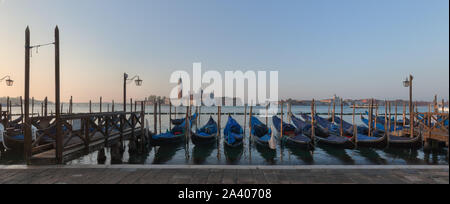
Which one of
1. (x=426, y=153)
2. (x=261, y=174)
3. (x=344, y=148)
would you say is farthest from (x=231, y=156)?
(x=426, y=153)

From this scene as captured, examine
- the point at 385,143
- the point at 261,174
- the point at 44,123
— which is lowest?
the point at 385,143

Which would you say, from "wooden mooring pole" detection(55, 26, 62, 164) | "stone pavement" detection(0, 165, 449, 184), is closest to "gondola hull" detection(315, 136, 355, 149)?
"stone pavement" detection(0, 165, 449, 184)

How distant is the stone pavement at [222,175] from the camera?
4.12 metres

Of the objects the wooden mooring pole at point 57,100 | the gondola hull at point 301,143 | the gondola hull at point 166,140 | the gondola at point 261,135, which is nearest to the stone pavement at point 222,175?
the wooden mooring pole at point 57,100

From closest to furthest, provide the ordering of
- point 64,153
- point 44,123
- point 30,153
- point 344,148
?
point 30,153 → point 64,153 → point 44,123 → point 344,148

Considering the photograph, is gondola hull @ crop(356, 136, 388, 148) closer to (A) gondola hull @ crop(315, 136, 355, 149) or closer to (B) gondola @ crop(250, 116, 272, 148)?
(A) gondola hull @ crop(315, 136, 355, 149)

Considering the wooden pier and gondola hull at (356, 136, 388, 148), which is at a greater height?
the wooden pier

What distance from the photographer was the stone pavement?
4.12 metres

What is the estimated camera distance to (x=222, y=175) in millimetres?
4477

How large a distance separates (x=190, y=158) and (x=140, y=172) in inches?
262

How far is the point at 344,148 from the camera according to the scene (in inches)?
469

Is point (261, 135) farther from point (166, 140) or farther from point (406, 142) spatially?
point (406, 142)
